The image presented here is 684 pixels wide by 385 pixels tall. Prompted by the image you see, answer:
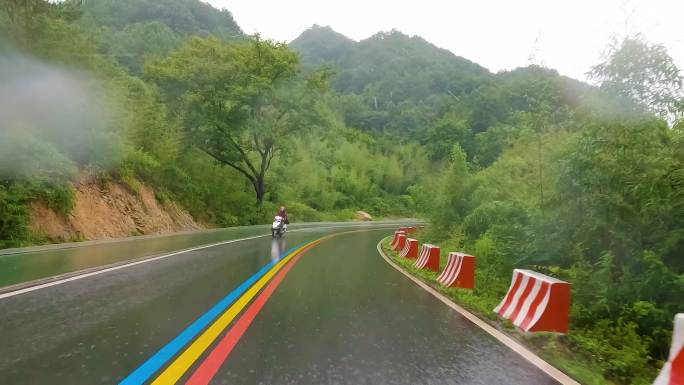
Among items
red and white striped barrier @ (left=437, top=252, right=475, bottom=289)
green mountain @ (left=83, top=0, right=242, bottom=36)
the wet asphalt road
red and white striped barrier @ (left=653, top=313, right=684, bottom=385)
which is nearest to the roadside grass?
the wet asphalt road

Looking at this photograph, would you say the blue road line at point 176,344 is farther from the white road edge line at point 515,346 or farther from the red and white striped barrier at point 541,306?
the red and white striped barrier at point 541,306

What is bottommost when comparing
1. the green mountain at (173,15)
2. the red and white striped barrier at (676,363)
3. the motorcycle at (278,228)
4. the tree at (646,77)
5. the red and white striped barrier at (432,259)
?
the motorcycle at (278,228)

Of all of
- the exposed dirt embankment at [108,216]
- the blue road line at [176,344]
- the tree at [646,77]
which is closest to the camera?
the blue road line at [176,344]

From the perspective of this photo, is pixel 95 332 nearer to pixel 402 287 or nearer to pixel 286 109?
pixel 402 287

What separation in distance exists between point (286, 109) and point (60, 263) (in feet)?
92.9

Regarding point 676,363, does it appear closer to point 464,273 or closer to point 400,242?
point 464,273

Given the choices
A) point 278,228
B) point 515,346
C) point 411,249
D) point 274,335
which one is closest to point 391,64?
point 278,228

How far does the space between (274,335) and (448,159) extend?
1013 inches

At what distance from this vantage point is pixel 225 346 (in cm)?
535

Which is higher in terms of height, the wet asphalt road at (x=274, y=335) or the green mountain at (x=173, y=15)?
the green mountain at (x=173, y=15)

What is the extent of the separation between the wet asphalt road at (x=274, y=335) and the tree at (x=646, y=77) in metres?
4.27

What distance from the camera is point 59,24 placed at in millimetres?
21703

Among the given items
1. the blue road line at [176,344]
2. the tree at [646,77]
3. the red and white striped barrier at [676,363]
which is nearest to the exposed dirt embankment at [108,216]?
the blue road line at [176,344]

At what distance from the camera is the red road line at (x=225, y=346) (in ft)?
14.3
